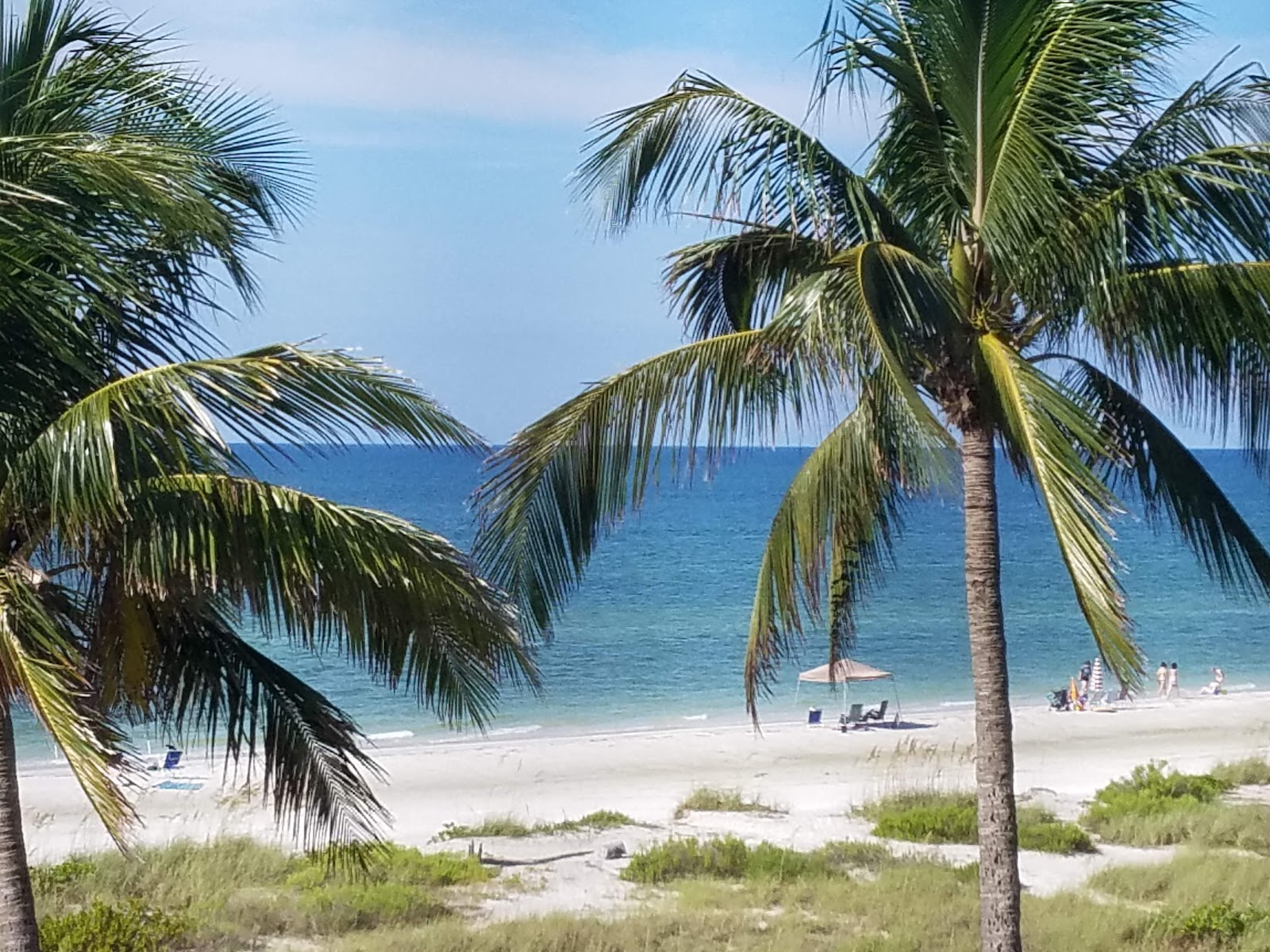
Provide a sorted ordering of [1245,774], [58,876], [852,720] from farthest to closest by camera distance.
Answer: [852,720] < [1245,774] < [58,876]

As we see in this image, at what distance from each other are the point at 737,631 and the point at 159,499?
44.5 meters

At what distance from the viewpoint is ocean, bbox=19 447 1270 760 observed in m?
31.4

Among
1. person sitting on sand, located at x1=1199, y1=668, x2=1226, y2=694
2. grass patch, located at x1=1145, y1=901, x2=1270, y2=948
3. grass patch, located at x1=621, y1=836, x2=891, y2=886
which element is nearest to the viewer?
grass patch, located at x1=1145, y1=901, x2=1270, y2=948

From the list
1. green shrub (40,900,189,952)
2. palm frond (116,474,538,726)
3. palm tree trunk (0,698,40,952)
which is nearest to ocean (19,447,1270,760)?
palm frond (116,474,538,726)

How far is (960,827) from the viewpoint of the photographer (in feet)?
43.5

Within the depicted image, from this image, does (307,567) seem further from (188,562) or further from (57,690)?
(57,690)

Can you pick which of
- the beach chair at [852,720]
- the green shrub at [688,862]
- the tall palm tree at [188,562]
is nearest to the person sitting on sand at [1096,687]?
the beach chair at [852,720]

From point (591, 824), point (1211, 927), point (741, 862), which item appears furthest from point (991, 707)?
point (591, 824)

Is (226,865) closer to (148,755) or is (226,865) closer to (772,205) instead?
(772,205)

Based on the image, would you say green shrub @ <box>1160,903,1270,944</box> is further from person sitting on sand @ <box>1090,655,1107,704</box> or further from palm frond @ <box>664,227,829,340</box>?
person sitting on sand @ <box>1090,655,1107,704</box>

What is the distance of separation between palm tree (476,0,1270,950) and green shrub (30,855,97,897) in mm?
6368

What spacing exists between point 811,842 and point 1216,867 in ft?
12.8

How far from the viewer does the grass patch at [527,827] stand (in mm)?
14195

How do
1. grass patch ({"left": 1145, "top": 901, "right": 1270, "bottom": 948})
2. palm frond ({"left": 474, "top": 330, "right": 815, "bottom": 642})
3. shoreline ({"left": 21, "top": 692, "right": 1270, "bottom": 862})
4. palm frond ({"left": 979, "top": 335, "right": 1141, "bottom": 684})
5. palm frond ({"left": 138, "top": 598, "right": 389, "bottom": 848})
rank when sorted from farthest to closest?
1. shoreline ({"left": 21, "top": 692, "right": 1270, "bottom": 862})
2. grass patch ({"left": 1145, "top": 901, "right": 1270, "bottom": 948})
3. palm frond ({"left": 474, "top": 330, "right": 815, "bottom": 642})
4. palm frond ({"left": 138, "top": 598, "right": 389, "bottom": 848})
5. palm frond ({"left": 979, "top": 335, "right": 1141, "bottom": 684})
